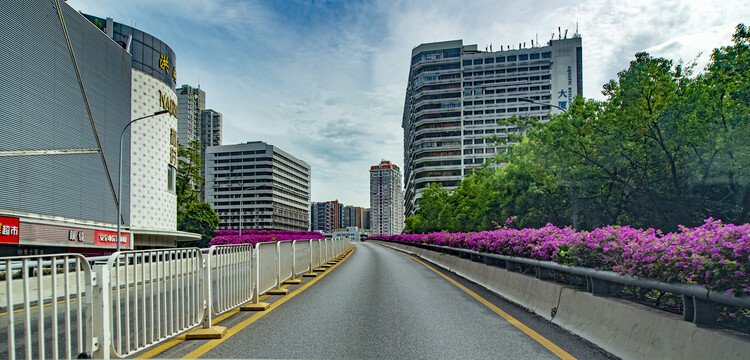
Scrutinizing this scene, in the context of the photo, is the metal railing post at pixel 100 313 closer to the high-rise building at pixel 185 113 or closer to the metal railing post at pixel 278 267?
the metal railing post at pixel 278 267

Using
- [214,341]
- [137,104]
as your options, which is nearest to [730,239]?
[214,341]

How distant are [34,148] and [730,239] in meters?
34.6

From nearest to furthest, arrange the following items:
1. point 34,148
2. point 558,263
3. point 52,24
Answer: point 558,263, point 34,148, point 52,24

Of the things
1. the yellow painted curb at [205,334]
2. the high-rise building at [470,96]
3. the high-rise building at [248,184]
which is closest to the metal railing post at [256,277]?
the yellow painted curb at [205,334]

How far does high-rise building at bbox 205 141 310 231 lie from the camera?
6250 inches

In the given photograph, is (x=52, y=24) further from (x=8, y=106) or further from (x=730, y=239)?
(x=730, y=239)

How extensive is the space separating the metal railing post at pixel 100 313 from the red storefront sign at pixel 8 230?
2545 cm

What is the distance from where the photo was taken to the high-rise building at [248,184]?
158750 millimetres

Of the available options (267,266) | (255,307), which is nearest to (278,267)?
(267,266)

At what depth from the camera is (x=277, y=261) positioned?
12.3 metres

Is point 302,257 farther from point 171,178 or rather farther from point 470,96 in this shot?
point 470,96

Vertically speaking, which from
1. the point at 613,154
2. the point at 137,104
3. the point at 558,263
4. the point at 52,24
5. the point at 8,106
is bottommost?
the point at 558,263

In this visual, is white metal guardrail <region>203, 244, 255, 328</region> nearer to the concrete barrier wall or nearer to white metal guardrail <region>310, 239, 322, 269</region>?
the concrete barrier wall

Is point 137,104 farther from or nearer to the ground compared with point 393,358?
farther from the ground
